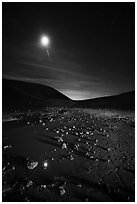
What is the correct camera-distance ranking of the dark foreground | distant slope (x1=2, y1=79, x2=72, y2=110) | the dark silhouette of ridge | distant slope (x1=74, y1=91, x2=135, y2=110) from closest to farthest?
the dark foreground
distant slope (x1=2, y1=79, x2=72, y2=110)
the dark silhouette of ridge
distant slope (x1=74, y1=91, x2=135, y2=110)

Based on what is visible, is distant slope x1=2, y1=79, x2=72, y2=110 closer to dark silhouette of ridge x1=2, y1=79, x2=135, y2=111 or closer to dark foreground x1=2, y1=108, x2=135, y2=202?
dark silhouette of ridge x1=2, y1=79, x2=135, y2=111

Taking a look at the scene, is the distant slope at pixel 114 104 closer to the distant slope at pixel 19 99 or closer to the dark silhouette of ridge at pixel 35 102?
the dark silhouette of ridge at pixel 35 102

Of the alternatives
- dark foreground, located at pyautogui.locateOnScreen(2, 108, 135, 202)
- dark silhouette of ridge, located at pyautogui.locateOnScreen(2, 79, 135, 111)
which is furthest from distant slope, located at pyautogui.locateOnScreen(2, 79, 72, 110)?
dark foreground, located at pyautogui.locateOnScreen(2, 108, 135, 202)

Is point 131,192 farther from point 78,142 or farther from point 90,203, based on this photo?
point 78,142

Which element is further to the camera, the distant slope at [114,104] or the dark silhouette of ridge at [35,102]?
the distant slope at [114,104]

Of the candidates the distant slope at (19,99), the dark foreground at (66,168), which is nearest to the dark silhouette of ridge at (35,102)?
the distant slope at (19,99)

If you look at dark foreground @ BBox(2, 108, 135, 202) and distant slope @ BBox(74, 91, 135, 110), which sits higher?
distant slope @ BBox(74, 91, 135, 110)

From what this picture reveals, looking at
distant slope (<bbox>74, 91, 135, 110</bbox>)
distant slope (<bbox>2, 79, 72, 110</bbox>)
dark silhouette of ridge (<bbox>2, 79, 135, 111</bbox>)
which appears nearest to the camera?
distant slope (<bbox>2, 79, 72, 110</bbox>)

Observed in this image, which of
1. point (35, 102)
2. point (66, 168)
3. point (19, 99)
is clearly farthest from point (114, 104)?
point (66, 168)

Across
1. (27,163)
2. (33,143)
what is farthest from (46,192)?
(33,143)
